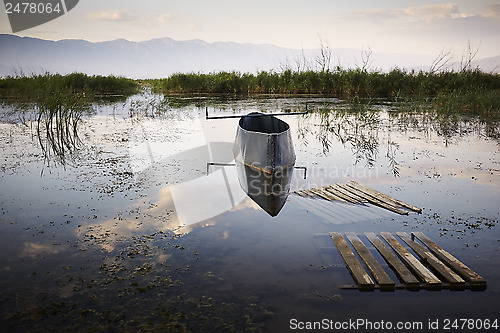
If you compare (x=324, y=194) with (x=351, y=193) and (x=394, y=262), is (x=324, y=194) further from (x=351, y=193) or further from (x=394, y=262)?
(x=394, y=262)

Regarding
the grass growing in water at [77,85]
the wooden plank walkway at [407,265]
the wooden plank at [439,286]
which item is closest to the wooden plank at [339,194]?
the wooden plank walkway at [407,265]

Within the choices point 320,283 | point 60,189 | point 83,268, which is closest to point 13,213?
point 60,189

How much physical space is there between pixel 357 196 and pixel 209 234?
112 inches

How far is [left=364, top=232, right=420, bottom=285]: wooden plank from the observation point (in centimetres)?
375

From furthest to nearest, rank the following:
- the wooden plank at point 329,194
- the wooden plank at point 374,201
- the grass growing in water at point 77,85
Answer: the grass growing in water at point 77,85, the wooden plank at point 329,194, the wooden plank at point 374,201

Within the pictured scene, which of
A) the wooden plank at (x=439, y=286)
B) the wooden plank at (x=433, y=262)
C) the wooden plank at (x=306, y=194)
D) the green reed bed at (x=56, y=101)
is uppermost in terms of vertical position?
the green reed bed at (x=56, y=101)

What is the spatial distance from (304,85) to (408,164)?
14.8 m

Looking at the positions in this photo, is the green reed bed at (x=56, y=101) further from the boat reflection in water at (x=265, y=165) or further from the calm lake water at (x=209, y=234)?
the boat reflection in water at (x=265, y=165)

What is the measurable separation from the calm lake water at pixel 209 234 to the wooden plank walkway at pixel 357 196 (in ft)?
0.60

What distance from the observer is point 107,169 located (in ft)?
26.8

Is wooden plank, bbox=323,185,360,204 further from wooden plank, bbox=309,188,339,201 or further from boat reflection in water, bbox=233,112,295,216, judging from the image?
boat reflection in water, bbox=233,112,295,216

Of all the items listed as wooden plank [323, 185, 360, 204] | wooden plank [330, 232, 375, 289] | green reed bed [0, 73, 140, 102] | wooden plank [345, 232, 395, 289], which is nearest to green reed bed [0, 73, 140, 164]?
green reed bed [0, 73, 140, 102]

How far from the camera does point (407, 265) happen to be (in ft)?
13.5

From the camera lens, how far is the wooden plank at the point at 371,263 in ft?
12.1
